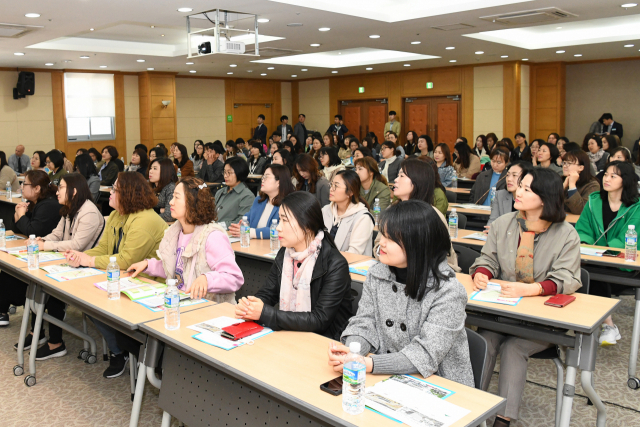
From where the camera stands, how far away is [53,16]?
7500 millimetres

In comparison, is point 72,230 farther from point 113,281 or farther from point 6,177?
point 6,177

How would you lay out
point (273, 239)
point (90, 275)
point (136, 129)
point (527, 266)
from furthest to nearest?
point (136, 129)
point (273, 239)
point (90, 275)
point (527, 266)

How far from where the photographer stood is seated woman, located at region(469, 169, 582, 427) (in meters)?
3.04

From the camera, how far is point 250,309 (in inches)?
105

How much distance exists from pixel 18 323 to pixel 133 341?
94.3 inches

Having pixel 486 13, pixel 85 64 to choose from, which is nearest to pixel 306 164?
pixel 486 13

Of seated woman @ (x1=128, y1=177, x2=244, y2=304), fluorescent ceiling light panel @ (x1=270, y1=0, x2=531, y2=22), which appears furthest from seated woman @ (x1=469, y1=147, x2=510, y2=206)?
seated woman @ (x1=128, y1=177, x2=244, y2=304)

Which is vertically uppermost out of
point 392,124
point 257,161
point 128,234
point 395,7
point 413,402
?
point 395,7

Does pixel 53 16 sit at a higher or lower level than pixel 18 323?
higher

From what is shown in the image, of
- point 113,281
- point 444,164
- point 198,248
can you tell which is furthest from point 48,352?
point 444,164

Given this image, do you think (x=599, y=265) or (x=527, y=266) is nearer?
(x=527, y=266)

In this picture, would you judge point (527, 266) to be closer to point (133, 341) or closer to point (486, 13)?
point (133, 341)

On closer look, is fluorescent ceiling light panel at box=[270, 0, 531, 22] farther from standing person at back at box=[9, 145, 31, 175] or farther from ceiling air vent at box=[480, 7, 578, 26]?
standing person at back at box=[9, 145, 31, 175]

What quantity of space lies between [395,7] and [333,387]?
7.37 metres
